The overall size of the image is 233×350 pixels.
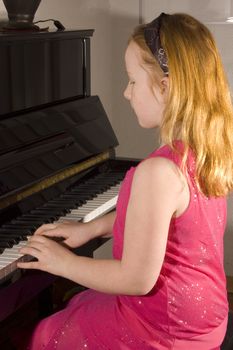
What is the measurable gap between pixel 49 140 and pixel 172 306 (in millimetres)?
820

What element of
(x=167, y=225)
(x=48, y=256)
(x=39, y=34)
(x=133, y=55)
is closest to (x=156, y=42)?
(x=133, y=55)

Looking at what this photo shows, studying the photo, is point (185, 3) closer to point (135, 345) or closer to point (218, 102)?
point (218, 102)

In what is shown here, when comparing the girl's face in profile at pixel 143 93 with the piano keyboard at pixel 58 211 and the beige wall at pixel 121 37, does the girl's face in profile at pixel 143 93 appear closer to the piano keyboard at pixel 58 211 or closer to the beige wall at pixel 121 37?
the piano keyboard at pixel 58 211

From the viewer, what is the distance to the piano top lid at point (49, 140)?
179 cm

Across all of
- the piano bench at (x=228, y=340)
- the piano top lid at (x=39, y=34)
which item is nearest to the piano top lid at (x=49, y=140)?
the piano top lid at (x=39, y=34)

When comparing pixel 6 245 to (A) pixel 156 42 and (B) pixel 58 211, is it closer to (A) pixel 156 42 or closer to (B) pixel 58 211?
(B) pixel 58 211

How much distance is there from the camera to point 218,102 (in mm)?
1385

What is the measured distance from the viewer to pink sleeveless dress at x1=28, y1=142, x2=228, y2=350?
1374 mm

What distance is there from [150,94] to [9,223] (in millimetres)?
589

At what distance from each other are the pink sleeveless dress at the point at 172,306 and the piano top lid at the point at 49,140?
0.45 metres

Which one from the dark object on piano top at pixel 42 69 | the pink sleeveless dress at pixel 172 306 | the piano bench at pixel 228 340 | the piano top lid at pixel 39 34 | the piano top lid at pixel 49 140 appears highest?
the piano top lid at pixel 39 34

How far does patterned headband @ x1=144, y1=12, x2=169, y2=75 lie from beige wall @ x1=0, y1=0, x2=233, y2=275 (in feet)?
5.33

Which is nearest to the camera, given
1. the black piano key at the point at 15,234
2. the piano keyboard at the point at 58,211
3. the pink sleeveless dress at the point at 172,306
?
the pink sleeveless dress at the point at 172,306

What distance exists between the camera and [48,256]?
1403 millimetres
